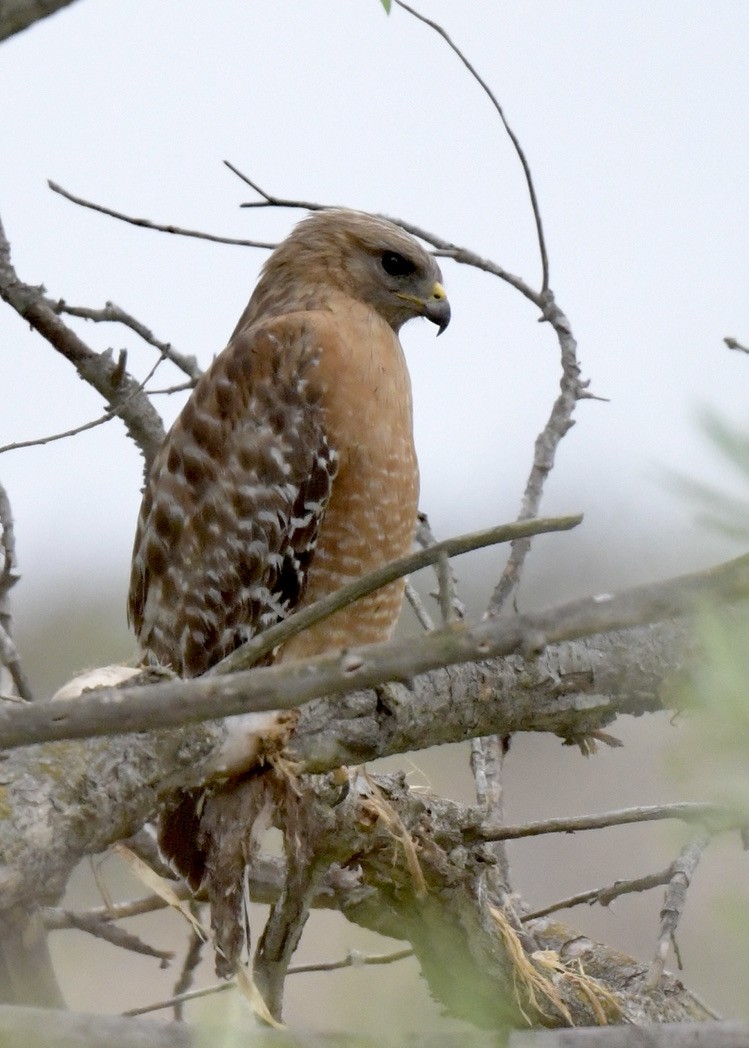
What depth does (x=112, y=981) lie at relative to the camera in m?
8.84

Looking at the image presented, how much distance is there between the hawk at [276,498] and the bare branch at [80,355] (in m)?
0.17

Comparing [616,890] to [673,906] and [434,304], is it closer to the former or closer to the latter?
[673,906]

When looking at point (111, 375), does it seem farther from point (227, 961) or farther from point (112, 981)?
point (112, 981)

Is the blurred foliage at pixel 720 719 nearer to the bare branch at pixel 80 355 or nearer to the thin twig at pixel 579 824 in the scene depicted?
the thin twig at pixel 579 824

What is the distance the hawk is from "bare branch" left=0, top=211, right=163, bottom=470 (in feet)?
0.55

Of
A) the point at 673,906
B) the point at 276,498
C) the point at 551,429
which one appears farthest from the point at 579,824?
the point at 276,498

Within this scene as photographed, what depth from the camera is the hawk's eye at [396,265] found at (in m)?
4.89

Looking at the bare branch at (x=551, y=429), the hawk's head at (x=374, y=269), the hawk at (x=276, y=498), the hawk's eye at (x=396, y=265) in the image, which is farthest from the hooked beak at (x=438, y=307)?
the bare branch at (x=551, y=429)

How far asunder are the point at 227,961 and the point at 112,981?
22.2 feet

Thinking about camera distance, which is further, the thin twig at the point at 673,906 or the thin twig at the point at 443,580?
the thin twig at the point at 673,906

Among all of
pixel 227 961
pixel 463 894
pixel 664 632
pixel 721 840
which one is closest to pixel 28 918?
pixel 227 961

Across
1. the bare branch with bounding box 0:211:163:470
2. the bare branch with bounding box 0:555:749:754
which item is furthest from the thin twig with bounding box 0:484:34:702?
the bare branch with bounding box 0:555:749:754

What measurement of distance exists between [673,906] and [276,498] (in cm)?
201

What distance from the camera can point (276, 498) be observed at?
4242mm
